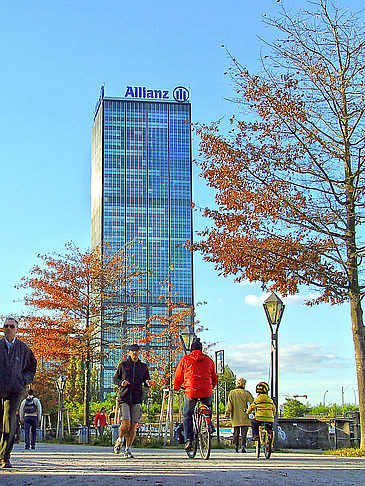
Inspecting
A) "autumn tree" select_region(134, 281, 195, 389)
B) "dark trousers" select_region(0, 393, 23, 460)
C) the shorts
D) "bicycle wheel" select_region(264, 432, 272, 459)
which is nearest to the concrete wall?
"autumn tree" select_region(134, 281, 195, 389)

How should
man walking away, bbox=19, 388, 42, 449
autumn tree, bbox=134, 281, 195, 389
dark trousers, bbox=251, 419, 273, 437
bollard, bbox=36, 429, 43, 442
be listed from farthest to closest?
bollard, bbox=36, 429, 43, 442 < autumn tree, bbox=134, 281, 195, 389 < man walking away, bbox=19, 388, 42, 449 < dark trousers, bbox=251, 419, 273, 437

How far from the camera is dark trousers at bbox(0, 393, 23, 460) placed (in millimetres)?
10016

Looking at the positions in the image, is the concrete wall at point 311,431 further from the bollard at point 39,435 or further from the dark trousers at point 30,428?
the bollard at point 39,435

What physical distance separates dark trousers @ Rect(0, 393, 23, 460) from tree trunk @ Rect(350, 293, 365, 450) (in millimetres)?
8055

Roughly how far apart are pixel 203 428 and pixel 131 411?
4.09ft

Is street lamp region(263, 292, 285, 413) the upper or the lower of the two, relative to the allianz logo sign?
lower

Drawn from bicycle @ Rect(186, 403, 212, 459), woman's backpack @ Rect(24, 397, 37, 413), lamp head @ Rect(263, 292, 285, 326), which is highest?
lamp head @ Rect(263, 292, 285, 326)

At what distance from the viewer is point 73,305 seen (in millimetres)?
37906

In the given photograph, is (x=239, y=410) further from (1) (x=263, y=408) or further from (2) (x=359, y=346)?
(2) (x=359, y=346)

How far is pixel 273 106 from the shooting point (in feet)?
57.1

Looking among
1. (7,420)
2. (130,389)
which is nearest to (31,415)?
(130,389)

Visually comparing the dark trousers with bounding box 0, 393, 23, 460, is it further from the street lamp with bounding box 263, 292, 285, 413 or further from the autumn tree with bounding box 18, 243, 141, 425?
the autumn tree with bounding box 18, 243, 141, 425

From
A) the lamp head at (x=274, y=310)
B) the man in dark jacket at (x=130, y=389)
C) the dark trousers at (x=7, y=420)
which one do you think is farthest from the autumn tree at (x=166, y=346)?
the dark trousers at (x=7, y=420)

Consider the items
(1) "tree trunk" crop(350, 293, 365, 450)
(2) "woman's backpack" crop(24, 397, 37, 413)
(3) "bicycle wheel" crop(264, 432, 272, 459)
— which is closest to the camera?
(3) "bicycle wheel" crop(264, 432, 272, 459)
